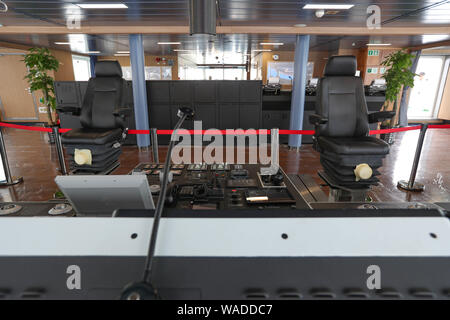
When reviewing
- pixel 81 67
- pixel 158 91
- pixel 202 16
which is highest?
pixel 81 67

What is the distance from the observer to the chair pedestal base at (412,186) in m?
3.50

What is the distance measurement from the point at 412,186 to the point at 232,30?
A: 169 inches

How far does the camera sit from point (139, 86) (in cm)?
550

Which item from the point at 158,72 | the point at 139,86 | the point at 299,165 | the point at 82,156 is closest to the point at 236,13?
the point at 139,86

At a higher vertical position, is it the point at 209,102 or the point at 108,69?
the point at 108,69

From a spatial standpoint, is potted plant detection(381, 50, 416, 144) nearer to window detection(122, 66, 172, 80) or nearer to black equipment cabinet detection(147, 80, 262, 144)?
black equipment cabinet detection(147, 80, 262, 144)

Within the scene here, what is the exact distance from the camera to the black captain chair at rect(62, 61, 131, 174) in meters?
3.07

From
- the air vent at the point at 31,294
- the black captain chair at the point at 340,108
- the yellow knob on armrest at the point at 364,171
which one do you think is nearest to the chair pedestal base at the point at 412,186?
the black captain chair at the point at 340,108

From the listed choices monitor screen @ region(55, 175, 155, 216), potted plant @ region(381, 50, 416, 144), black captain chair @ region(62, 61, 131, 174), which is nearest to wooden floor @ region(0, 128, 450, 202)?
black captain chair @ region(62, 61, 131, 174)

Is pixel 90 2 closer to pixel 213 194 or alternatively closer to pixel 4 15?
pixel 4 15

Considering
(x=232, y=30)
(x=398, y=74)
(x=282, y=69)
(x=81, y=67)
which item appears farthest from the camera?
(x=81, y=67)

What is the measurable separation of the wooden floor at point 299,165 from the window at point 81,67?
229 inches

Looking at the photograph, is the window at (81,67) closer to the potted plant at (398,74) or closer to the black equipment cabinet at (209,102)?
the black equipment cabinet at (209,102)

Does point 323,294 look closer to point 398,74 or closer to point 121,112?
point 121,112
